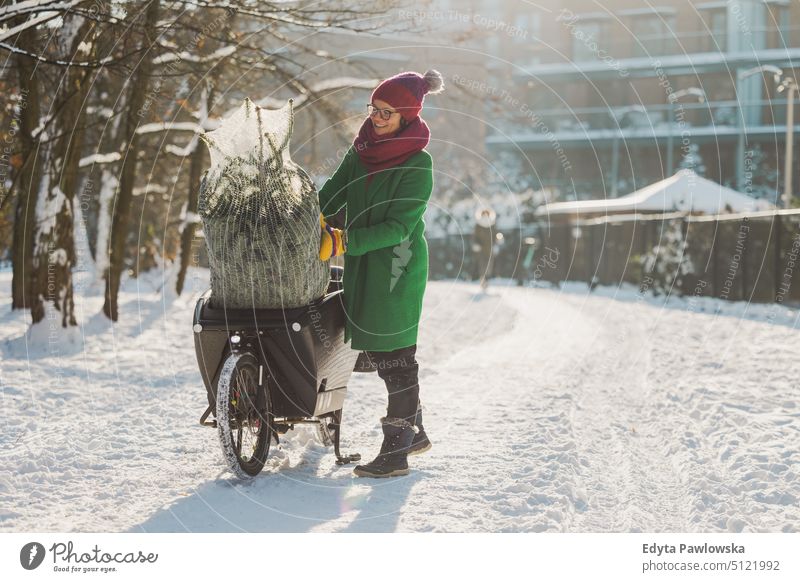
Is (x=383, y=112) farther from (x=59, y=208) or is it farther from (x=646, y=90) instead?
(x=646, y=90)

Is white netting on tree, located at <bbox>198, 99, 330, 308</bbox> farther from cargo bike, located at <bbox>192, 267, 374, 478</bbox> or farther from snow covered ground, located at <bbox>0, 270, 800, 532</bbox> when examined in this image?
snow covered ground, located at <bbox>0, 270, 800, 532</bbox>

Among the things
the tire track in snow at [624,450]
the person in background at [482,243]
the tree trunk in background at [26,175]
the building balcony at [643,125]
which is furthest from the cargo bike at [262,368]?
the building balcony at [643,125]

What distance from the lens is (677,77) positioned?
38.8 m

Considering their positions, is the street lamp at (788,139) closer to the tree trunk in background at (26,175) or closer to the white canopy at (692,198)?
the white canopy at (692,198)

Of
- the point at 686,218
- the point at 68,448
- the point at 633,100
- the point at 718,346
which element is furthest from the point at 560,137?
the point at 68,448

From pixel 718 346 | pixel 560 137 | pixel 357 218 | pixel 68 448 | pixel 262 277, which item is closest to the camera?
pixel 262 277

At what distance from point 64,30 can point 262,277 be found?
730 cm

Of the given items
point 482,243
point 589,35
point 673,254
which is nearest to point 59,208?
point 673,254

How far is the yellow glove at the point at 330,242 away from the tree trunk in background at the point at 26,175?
6.32 m

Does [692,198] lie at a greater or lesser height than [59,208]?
lesser

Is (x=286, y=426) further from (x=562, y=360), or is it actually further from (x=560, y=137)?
(x=560, y=137)

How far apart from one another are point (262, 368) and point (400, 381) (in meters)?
0.73

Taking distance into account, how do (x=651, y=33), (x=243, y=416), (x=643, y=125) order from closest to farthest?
(x=243, y=416), (x=643, y=125), (x=651, y=33)

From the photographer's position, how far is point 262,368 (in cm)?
491
